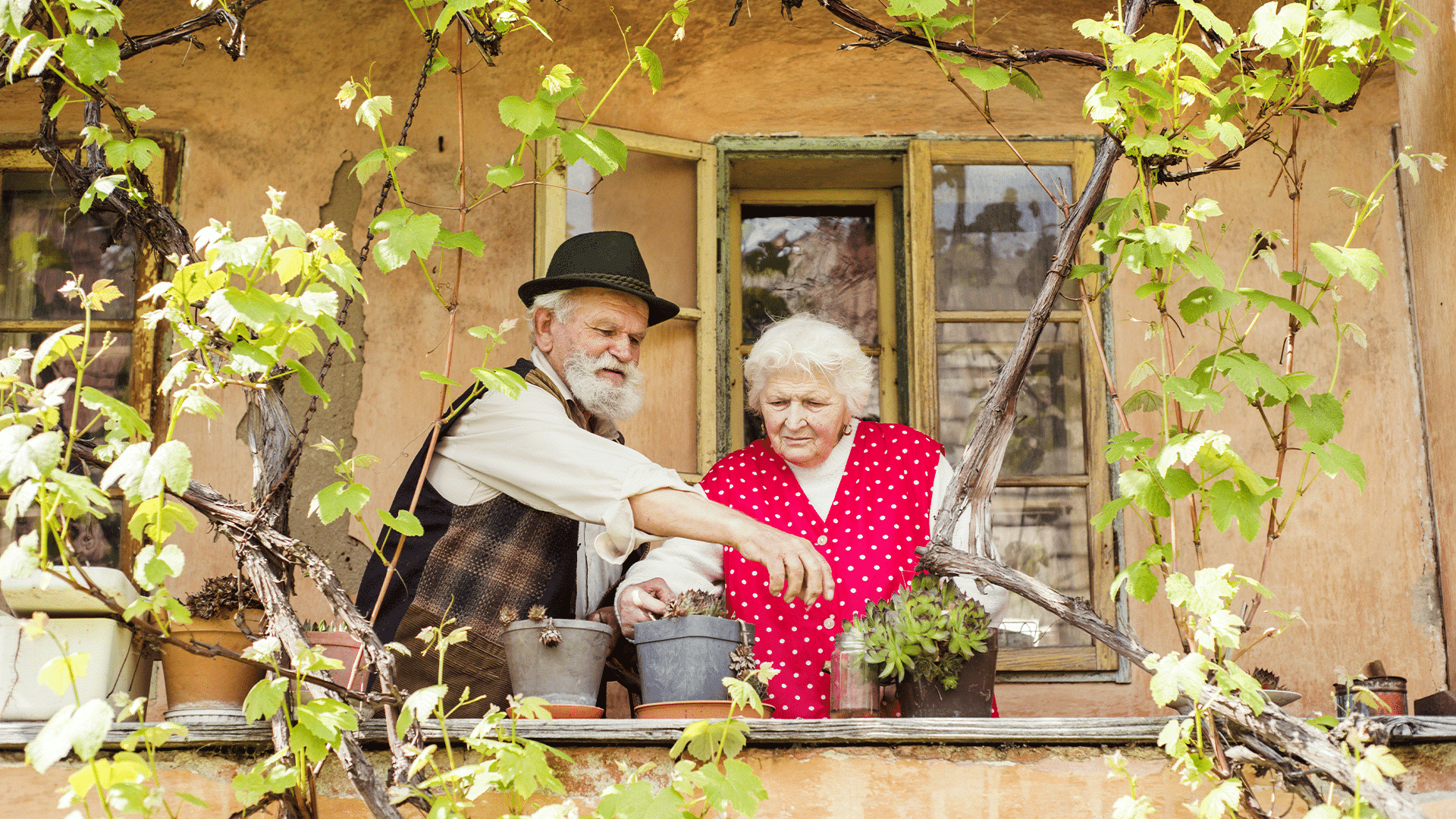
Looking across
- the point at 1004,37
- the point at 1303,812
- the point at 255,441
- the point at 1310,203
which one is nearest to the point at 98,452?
the point at 255,441

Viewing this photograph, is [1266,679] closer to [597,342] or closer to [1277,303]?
[1277,303]

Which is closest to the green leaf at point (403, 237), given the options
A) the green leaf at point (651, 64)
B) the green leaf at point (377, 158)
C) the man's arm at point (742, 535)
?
the green leaf at point (377, 158)

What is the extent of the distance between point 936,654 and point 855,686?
6.5 inches

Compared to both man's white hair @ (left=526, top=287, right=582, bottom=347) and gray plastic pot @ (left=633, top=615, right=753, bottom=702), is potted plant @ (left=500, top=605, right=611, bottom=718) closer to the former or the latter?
gray plastic pot @ (left=633, top=615, right=753, bottom=702)

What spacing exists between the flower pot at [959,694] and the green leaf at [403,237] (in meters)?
1.13

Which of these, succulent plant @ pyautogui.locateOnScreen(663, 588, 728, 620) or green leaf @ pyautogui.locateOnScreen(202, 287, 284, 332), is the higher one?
green leaf @ pyautogui.locateOnScreen(202, 287, 284, 332)

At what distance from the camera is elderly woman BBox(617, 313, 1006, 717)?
2893 millimetres

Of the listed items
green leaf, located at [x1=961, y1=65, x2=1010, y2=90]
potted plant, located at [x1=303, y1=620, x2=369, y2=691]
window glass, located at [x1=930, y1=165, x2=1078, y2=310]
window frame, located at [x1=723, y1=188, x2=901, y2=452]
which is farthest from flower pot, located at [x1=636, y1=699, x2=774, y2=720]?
window glass, located at [x1=930, y1=165, x2=1078, y2=310]

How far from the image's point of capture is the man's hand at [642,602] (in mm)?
2611

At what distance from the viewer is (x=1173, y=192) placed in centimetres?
380

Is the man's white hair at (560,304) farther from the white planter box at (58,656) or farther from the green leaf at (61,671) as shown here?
the green leaf at (61,671)

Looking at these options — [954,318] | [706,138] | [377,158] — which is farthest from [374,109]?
[954,318]

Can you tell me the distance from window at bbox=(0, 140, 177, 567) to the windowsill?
5.71 ft

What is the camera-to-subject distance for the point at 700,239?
3.75 meters
